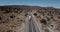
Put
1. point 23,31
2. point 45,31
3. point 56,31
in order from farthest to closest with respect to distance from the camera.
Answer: point 56,31
point 45,31
point 23,31

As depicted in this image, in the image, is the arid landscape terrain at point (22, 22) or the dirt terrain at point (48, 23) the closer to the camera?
the arid landscape terrain at point (22, 22)

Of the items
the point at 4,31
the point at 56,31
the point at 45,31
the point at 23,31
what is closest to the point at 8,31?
the point at 4,31

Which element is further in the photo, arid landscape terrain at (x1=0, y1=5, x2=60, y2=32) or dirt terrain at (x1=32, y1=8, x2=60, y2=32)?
dirt terrain at (x1=32, y1=8, x2=60, y2=32)

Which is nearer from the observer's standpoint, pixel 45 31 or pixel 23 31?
pixel 23 31

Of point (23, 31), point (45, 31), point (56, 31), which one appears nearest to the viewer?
point (23, 31)

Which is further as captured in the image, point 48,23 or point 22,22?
point 48,23

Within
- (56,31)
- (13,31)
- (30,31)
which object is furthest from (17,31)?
(56,31)

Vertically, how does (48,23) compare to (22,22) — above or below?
below

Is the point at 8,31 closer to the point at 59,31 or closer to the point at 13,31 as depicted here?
the point at 13,31

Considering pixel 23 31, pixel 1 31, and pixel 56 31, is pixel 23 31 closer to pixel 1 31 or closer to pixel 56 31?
pixel 1 31
